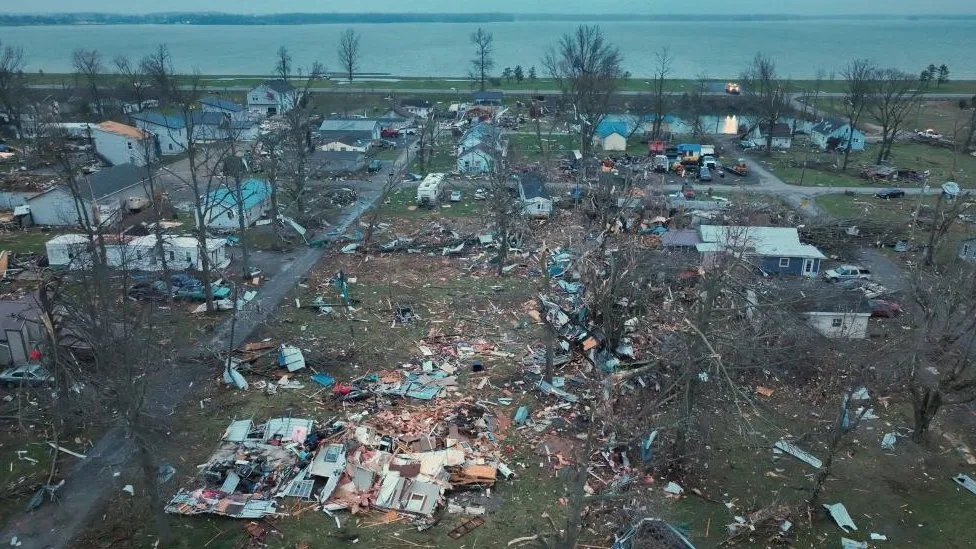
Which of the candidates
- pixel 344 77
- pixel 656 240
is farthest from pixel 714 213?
pixel 344 77

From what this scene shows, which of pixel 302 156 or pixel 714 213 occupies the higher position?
pixel 302 156

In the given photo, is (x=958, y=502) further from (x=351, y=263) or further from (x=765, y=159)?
(x=765, y=159)

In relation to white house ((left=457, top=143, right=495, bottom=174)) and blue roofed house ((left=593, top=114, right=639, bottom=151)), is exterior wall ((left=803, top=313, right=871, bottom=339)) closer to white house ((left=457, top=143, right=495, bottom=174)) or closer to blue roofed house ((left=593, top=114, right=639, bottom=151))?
white house ((left=457, top=143, right=495, bottom=174))

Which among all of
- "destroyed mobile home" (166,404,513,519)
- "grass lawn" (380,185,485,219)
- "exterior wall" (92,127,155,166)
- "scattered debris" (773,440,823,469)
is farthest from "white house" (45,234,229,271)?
"scattered debris" (773,440,823,469)

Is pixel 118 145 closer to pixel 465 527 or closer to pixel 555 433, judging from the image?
pixel 555 433

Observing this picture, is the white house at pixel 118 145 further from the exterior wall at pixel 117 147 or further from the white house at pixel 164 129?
the white house at pixel 164 129

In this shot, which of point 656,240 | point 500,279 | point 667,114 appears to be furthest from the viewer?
point 667,114
